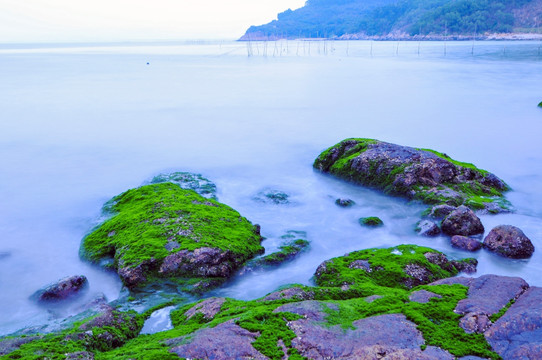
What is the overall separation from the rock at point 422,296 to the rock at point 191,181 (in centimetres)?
1062

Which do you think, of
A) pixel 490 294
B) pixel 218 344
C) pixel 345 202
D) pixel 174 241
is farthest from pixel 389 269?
pixel 345 202

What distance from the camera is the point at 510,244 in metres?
11.8

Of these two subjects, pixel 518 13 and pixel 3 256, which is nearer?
pixel 3 256

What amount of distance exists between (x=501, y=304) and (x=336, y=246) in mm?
6266

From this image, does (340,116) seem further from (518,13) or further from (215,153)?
(518,13)

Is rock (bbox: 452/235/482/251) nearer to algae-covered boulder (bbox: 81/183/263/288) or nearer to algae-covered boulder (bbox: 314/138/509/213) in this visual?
algae-covered boulder (bbox: 314/138/509/213)

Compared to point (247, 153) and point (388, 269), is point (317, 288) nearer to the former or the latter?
point (388, 269)

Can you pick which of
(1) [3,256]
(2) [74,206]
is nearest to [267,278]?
(1) [3,256]

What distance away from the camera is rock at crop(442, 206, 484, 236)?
12906 mm

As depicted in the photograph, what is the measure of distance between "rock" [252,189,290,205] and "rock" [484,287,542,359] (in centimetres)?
1043

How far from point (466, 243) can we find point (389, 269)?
330cm

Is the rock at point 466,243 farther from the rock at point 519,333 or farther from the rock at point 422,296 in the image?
the rock at point 519,333

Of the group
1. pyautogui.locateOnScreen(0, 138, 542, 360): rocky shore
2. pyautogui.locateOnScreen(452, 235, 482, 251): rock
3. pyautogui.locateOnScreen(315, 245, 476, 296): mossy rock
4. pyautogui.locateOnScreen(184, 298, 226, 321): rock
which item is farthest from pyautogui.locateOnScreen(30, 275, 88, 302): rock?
pyautogui.locateOnScreen(452, 235, 482, 251): rock

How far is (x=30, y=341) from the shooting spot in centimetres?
700
